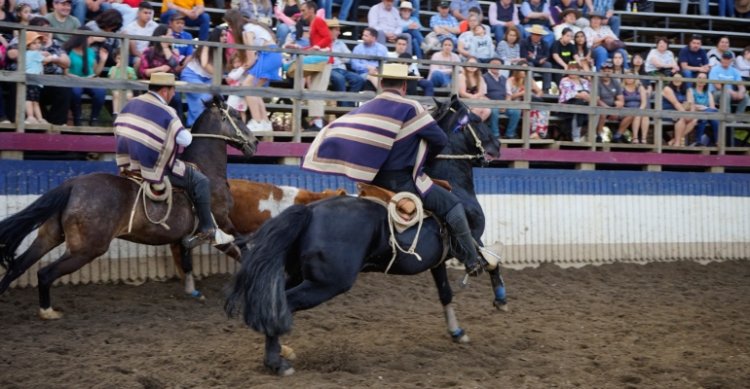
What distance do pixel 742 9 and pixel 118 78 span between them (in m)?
16.1

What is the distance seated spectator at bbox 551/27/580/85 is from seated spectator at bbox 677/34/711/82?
324 cm

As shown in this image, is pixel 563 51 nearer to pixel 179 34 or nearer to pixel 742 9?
pixel 179 34

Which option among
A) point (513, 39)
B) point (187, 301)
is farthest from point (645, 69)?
point (187, 301)

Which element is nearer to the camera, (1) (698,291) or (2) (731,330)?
(2) (731,330)

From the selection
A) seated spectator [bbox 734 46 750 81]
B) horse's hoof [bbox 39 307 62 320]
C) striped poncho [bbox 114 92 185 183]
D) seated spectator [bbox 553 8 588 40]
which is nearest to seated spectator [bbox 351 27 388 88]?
seated spectator [bbox 553 8 588 40]

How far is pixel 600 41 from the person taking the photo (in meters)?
18.0

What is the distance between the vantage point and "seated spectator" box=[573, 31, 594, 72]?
1656 cm

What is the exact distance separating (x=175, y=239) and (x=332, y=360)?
3.10 m

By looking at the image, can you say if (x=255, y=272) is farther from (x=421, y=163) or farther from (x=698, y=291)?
(x=698, y=291)

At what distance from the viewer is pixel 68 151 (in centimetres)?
1135

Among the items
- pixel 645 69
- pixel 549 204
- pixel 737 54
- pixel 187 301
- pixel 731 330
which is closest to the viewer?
pixel 731 330

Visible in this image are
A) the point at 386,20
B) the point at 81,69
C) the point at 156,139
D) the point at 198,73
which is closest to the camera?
the point at 156,139

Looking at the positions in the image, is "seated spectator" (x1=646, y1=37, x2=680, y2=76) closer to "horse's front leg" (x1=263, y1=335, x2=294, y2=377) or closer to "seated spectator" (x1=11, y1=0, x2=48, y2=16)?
"seated spectator" (x1=11, y1=0, x2=48, y2=16)

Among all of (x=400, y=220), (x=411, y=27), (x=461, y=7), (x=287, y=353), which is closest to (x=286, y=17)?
(x=411, y=27)
